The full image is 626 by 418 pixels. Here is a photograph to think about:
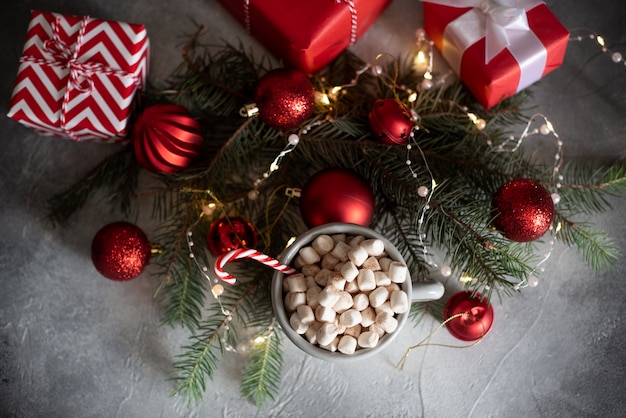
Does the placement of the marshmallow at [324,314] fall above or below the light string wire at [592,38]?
below

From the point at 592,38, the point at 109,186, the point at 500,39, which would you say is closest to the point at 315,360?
the point at 109,186

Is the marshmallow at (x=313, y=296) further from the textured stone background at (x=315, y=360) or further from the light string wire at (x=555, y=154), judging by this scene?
the light string wire at (x=555, y=154)

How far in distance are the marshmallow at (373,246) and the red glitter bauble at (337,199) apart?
0.08 metres

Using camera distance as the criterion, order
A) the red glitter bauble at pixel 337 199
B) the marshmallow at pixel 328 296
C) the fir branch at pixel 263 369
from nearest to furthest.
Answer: the marshmallow at pixel 328 296, the red glitter bauble at pixel 337 199, the fir branch at pixel 263 369

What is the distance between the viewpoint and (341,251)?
0.95 meters

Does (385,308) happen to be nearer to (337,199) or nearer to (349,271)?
(349,271)

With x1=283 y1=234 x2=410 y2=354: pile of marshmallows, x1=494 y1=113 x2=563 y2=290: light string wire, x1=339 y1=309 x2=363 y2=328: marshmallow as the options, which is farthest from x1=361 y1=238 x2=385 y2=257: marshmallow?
x1=494 y1=113 x2=563 y2=290: light string wire

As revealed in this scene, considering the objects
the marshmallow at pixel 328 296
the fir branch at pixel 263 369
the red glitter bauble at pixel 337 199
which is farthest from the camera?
the fir branch at pixel 263 369

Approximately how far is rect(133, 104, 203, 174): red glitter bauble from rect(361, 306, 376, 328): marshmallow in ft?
1.43

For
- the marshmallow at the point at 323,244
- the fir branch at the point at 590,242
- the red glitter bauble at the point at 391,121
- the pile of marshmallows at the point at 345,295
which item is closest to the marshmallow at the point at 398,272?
the pile of marshmallows at the point at 345,295

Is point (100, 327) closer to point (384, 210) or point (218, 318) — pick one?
point (218, 318)

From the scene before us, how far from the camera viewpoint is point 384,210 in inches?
44.4

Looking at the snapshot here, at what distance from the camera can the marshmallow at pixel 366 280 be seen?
93cm

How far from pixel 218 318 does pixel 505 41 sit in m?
0.77
